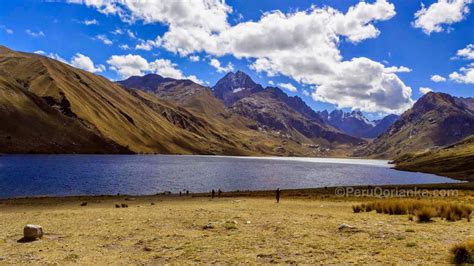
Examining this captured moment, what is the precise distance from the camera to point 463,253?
44.6 ft

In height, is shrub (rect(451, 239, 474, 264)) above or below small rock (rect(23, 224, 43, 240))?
above

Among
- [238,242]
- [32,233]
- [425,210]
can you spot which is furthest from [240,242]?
[425,210]

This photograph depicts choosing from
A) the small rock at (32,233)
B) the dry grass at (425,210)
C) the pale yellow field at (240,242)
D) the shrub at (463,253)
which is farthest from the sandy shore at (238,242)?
the dry grass at (425,210)

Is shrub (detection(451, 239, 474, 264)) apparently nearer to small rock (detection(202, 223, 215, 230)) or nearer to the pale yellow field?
the pale yellow field

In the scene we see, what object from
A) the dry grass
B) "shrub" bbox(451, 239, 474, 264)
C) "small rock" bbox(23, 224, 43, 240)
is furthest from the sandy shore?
the dry grass

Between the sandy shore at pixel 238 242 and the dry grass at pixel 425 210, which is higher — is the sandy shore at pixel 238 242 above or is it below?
below

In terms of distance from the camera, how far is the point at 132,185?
92.6 m

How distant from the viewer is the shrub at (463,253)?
13.3 m

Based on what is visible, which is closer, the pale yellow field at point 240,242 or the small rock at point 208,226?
the pale yellow field at point 240,242

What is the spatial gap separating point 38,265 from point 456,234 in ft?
62.1

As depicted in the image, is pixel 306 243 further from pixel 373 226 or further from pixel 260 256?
pixel 373 226

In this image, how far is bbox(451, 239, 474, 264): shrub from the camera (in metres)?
13.3

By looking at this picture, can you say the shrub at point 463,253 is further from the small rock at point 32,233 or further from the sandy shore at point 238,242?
the small rock at point 32,233

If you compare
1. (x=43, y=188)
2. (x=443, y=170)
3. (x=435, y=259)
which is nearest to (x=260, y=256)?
(x=435, y=259)
